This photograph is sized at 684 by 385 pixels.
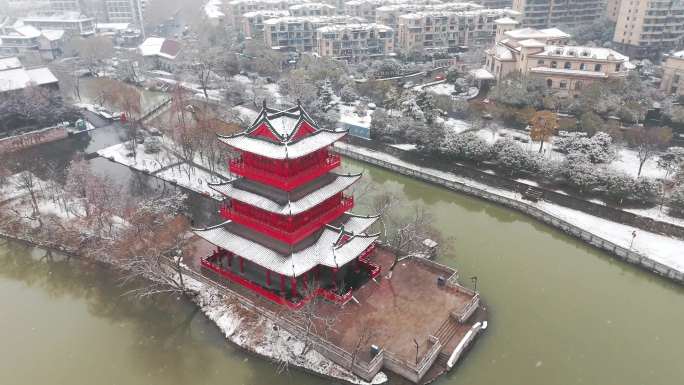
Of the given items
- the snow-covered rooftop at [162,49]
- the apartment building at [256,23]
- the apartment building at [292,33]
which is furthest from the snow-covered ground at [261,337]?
the apartment building at [256,23]

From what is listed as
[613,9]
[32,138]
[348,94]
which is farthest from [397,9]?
[32,138]

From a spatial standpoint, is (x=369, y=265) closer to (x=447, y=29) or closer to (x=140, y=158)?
(x=140, y=158)

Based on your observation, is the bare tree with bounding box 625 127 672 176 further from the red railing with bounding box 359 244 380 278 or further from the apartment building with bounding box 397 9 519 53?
the apartment building with bounding box 397 9 519 53

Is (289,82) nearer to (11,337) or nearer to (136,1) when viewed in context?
(11,337)

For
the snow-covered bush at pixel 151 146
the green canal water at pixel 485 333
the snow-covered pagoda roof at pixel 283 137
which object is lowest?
the green canal water at pixel 485 333

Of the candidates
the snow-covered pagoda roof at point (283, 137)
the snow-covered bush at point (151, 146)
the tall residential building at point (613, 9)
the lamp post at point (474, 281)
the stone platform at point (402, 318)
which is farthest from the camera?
the tall residential building at point (613, 9)

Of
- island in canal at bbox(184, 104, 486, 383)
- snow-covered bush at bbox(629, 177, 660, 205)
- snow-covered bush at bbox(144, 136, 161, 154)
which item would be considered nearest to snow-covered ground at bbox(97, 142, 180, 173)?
snow-covered bush at bbox(144, 136, 161, 154)

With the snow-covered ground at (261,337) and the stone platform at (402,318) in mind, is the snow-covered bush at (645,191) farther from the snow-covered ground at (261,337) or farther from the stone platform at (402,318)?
the snow-covered ground at (261,337)
